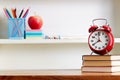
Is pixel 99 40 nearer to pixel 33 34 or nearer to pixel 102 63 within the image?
pixel 102 63

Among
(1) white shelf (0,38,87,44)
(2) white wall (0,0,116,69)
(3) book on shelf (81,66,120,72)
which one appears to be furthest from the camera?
(2) white wall (0,0,116,69)

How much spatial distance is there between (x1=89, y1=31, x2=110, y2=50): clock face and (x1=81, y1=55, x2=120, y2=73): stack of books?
2.9 inches

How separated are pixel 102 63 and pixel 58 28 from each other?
0.55m

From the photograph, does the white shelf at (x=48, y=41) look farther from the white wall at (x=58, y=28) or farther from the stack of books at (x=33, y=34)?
the white wall at (x=58, y=28)

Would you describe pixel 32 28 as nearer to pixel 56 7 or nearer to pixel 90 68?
pixel 56 7

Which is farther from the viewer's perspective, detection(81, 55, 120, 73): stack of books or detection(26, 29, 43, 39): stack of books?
detection(26, 29, 43, 39): stack of books

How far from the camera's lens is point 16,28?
1453mm

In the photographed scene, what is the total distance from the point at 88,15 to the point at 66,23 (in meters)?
0.14

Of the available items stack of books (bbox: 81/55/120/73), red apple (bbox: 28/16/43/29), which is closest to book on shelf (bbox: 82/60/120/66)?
stack of books (bbox: 81/55/120/73)

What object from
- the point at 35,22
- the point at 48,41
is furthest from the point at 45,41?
the point at 35,22

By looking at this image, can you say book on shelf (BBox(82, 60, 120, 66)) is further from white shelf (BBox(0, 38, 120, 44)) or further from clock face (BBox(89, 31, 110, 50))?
white shelf (BBox(0, 38, 120, 44))

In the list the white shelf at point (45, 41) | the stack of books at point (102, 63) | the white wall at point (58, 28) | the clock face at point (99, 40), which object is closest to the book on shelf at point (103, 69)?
the stack of books at point (102, 63)

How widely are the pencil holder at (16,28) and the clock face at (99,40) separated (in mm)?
454

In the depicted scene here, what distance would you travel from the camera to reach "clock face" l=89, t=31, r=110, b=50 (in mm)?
1131
